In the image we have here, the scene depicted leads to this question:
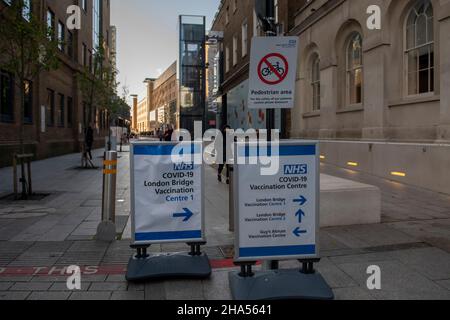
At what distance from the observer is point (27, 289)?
4.45 m

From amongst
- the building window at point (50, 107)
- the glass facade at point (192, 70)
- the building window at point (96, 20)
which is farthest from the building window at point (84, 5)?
the glass facade at point (192, 70)

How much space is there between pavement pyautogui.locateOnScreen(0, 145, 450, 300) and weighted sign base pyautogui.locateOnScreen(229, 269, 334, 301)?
0.17 m

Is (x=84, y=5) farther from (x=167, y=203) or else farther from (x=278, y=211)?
(x=278, y=211)

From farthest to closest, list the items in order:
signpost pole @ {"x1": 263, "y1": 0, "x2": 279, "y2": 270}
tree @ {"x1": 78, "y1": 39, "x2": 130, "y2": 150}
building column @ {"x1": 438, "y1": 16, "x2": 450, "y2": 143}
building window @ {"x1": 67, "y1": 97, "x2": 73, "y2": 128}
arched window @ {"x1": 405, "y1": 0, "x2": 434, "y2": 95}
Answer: building window @ {"x1": 67, "y1": 97, "x2": 73, "y2": 128}, tree @ {"x1": 78, "y1": 39, "x2": 130, "y2": 150}, arched window @ {"x1": 405, "y1": 0, "x2": 434, "y2": 95}, building column @ {"x1": 438, "y1": 16, "x2": 450, "y2": 143}, signpost pole @ {"x1": 263, "y1": 0, "x2": 279, "y2": 270}

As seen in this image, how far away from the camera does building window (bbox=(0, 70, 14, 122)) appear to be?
58.2ft

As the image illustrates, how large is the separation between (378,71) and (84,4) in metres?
28.6

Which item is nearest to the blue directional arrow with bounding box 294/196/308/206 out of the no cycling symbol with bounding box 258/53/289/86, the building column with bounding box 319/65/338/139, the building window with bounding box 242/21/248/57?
the no cycling symbol with bounding box 258/53/289/86

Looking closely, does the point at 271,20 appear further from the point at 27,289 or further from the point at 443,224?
the point at 443,224

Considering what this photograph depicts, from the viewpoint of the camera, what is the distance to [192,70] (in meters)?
48.4

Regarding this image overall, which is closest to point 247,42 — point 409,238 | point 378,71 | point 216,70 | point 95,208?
point 216,70

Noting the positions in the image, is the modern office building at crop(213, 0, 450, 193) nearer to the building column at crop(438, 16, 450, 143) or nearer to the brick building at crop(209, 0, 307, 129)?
the building column at crop(438, 16, 450, 143)

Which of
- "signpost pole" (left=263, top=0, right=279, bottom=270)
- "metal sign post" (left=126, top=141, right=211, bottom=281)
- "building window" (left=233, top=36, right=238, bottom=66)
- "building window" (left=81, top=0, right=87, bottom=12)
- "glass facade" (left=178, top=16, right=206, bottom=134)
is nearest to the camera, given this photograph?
"signpost pole" (left=263, top=0, right=279, bottom=270)

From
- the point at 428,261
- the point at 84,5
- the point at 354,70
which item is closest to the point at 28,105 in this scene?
the point at 354,70

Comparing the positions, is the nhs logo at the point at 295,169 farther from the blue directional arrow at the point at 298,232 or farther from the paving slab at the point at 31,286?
the paving slab at the point at 31,286
